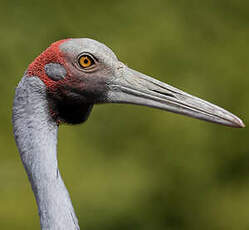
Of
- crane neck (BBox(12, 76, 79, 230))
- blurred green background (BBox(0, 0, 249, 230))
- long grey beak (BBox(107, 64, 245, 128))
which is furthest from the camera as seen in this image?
blurred green background (BBox(0, 0, 249, 230))

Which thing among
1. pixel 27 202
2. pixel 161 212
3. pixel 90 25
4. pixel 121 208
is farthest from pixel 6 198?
pixel 90 25

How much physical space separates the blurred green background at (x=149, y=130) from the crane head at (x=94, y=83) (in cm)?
409

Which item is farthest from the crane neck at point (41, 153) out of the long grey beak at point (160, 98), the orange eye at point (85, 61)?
the long grey beak at point (160, 98)

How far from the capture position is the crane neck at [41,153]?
339 centimetres

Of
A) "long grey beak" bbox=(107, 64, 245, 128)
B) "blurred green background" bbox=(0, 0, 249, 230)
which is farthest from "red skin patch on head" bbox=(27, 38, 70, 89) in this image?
"blurred green background" bbox=(0, 0, 249, 230)

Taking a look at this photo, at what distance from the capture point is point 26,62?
900 centimetres

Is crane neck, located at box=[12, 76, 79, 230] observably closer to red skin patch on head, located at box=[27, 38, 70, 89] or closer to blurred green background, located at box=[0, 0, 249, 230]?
red skin patch on head, located at box=[27, 38, 70, 89]

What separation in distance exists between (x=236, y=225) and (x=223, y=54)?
2.70 meters

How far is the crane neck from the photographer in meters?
3.39

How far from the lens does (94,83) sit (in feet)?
12.0

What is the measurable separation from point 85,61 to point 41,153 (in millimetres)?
575

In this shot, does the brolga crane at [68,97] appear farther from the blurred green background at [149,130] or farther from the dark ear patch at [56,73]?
the blurred green background at [149,130]

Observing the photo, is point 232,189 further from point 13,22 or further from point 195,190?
point 13,22

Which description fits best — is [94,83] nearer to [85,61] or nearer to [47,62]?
[85,61]
